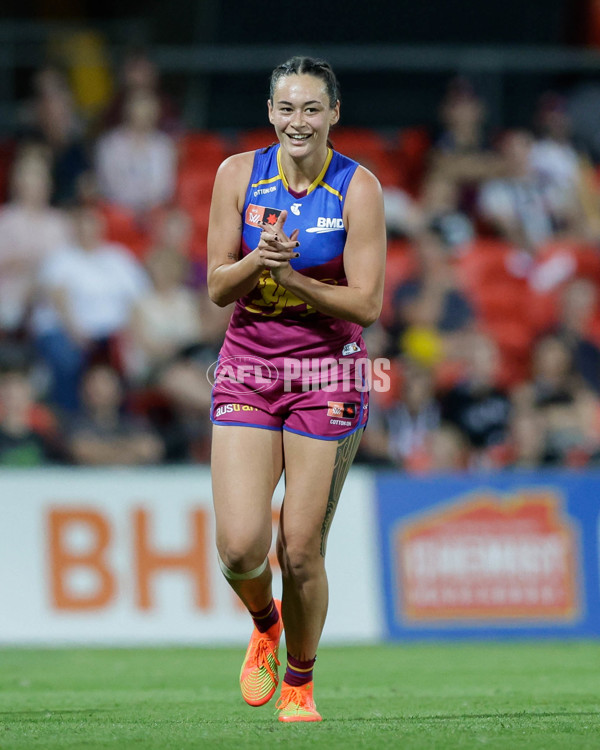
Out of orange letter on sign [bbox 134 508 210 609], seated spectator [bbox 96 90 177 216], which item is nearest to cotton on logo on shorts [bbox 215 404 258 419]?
orange letter on sign [bbox 134 508 210 609]

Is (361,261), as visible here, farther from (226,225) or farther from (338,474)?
(338,474)

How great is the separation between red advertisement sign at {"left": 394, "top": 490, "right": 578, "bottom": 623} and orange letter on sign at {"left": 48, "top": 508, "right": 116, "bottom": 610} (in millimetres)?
2145

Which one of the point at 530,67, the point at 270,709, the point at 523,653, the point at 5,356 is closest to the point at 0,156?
the point at 5,356

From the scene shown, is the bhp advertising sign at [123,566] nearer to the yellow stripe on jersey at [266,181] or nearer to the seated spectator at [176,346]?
the seated spectator at [176,346]

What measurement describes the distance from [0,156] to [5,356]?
341 cm

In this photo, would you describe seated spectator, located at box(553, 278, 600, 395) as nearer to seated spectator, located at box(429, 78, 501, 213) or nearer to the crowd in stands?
the crowd in stands

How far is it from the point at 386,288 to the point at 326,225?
7.19m

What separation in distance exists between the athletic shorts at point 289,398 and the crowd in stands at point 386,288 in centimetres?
501

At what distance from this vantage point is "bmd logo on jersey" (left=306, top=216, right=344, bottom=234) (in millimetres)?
5227

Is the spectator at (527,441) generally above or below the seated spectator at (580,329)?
below

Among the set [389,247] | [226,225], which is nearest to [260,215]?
[226,225]

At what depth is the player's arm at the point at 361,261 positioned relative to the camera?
5.11 meters

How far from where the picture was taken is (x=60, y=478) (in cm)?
974

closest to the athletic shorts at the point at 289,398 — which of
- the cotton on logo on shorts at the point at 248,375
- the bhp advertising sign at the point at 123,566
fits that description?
the cotton on logo on shorts at the point at 248,375
